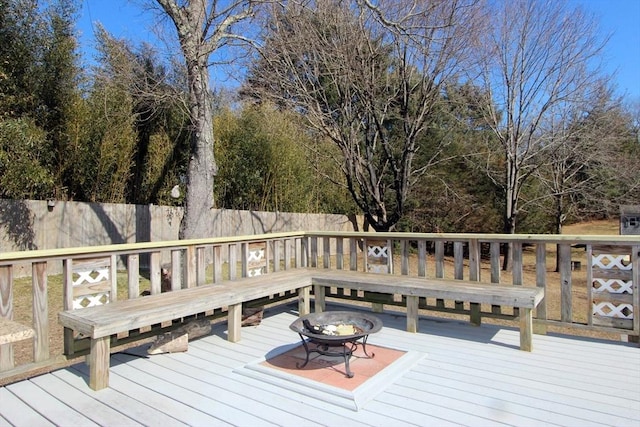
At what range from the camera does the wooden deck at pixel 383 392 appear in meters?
2.22

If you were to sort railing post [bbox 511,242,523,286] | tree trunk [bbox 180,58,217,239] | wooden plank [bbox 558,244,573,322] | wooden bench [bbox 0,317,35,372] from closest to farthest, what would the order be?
wooden bench [bbox 0,317,35,372], wooden plank [bbox 558,244,573,322], railing post [bbox 511,242,523,286], tree trunk [bbox 180,58,217,239]

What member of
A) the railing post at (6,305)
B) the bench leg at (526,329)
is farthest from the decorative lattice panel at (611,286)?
the railing post at (6,305)

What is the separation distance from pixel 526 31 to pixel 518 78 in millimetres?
876

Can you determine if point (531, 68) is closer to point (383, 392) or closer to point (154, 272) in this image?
point (383, 392)

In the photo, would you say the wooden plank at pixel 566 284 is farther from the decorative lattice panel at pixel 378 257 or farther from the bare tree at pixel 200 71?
the bare tree at pixel 200 71

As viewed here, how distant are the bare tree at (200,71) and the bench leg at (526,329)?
485cm

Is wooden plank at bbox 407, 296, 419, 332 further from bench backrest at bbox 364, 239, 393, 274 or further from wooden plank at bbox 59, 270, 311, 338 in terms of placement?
wooden plank at bbox 59, 270, 311, 338

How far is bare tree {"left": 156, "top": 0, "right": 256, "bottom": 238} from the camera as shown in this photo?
20.9 feet

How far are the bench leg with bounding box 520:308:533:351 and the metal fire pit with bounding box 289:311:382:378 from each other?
4.08ft

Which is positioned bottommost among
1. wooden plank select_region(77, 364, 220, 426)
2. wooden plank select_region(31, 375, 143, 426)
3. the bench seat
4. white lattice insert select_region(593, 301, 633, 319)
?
wooden plank select_region(77, 364, 220, 426)

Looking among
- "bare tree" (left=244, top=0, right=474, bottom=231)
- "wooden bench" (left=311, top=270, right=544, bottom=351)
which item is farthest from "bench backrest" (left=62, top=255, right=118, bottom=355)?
"bare tree" (left=244, top=0, right=474, bottom=231)

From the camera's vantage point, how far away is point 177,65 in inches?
264

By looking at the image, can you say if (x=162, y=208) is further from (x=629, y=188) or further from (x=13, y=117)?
(x=629, y=188)

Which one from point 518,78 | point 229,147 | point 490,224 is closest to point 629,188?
point 490,224
